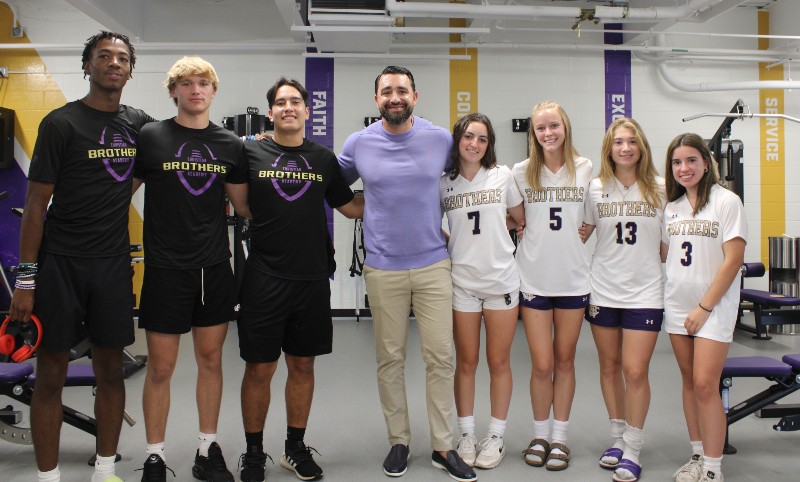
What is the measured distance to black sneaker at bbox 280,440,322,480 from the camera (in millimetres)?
2494

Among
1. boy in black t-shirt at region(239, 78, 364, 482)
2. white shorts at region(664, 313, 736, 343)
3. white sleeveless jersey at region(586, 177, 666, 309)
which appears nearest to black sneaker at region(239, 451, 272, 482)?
boy in black t-shirt at region(239, 78, 364, 482)

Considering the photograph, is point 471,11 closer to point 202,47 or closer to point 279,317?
point 202,47

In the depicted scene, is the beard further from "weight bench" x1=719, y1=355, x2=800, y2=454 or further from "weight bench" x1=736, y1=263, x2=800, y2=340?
"weight bench" x1=736, y1=263, x2=800, y2=340

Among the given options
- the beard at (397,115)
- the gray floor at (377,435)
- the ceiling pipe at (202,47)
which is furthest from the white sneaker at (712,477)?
the ceiling pipe at (202,47)

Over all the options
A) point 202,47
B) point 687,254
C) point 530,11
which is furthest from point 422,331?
point 202,47

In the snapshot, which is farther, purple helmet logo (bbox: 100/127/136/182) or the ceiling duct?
the ceiling duct

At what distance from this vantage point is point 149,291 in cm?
229

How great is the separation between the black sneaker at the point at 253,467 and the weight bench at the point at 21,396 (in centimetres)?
78

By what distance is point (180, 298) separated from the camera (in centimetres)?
229

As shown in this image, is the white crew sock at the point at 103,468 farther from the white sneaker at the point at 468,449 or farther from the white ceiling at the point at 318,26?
the white ceiling at the point at 318,26

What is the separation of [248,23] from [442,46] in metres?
2.24

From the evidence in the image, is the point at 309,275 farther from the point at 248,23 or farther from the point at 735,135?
the point at 735,135

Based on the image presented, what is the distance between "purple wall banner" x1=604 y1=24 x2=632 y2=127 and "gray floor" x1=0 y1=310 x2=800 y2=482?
11.2 ft

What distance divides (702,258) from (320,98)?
4.98 m
